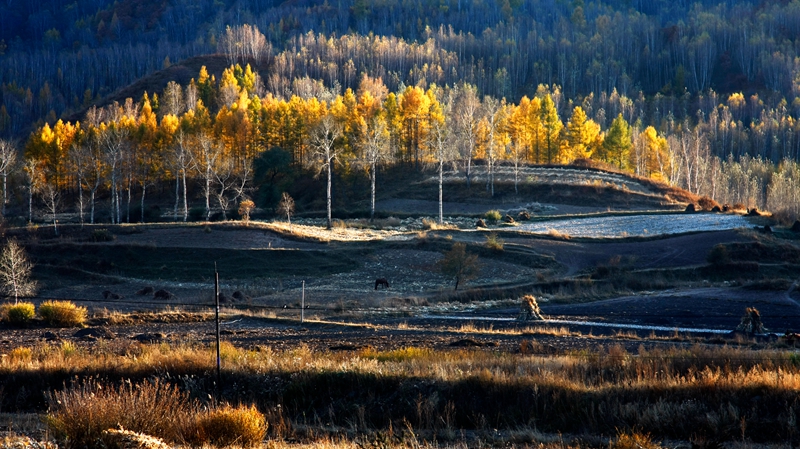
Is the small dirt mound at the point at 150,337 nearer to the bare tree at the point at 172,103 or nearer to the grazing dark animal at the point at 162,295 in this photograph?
Result: the grazing dark animal at the point at 162,295

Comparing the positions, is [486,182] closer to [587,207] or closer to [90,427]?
[587,207]

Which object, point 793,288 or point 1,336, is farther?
point 793,288

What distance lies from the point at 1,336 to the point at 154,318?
6.23 m

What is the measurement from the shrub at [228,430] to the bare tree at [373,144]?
2235 inches

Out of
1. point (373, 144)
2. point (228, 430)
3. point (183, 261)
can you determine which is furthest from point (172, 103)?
point (228, 430)

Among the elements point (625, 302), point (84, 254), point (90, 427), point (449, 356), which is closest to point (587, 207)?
point (625, 302)

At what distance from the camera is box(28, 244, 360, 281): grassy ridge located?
43.6 meters

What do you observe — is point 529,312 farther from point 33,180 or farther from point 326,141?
point 33,180

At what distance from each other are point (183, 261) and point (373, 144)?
27633mm

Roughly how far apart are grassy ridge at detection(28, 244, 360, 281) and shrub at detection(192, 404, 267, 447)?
1305 inches

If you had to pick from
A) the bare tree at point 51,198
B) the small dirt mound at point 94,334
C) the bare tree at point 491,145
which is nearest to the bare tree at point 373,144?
the bare tree at point 491,145

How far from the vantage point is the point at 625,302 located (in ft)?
113

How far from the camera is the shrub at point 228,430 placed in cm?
998

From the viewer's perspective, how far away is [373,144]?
67.9 meters
